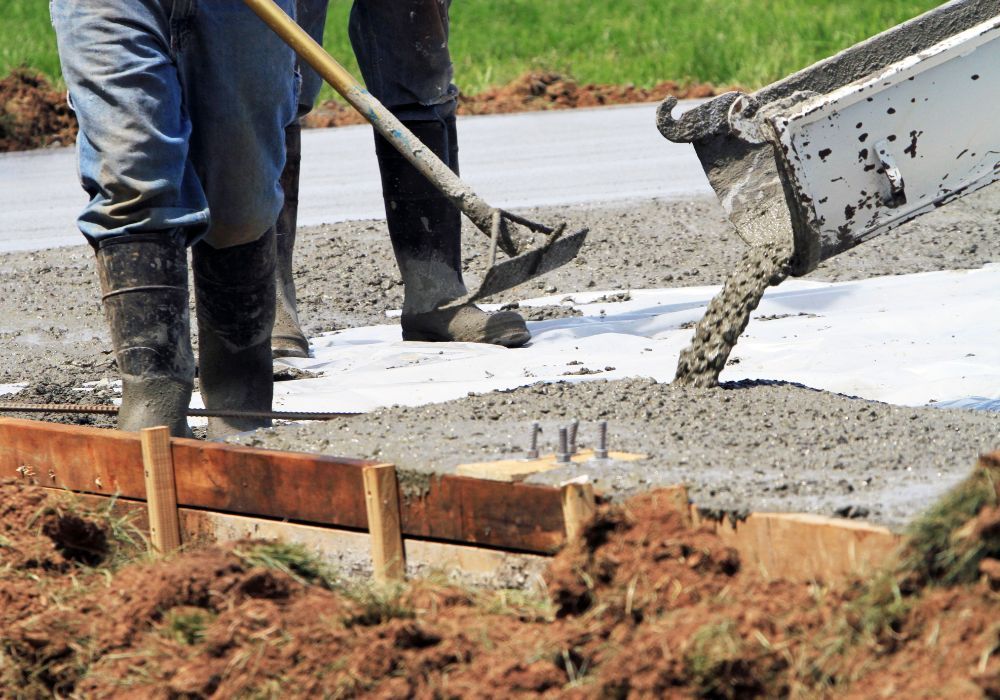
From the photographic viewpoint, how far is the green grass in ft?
41.5

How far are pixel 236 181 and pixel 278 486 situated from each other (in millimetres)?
912

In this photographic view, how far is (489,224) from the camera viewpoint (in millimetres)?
3363

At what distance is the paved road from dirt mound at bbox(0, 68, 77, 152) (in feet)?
1.99

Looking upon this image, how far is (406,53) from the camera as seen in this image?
4512 mm

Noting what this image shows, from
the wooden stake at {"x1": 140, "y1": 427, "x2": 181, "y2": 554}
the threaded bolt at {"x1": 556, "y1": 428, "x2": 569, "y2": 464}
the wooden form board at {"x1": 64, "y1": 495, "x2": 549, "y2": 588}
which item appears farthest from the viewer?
the wooden stake at {"x1": 140, "y1": 427, "x2": 181, "y2": 554}

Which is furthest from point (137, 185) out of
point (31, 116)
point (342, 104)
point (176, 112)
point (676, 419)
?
point (342, 104)

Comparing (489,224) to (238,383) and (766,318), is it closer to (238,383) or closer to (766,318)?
(238,383)

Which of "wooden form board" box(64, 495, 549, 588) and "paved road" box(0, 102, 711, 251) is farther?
"paved road" box(0, 102, 711, 251)

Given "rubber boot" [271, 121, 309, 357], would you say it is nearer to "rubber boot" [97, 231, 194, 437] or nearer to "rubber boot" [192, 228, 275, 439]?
"rubber boot" [192, 228, 275, 439]

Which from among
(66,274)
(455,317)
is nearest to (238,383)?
(455,317)

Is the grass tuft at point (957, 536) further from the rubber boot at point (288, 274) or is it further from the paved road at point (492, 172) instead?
the paved road at point (492, 172)

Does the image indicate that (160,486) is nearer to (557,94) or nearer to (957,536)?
(957,536)

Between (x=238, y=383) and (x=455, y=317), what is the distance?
1.15 m

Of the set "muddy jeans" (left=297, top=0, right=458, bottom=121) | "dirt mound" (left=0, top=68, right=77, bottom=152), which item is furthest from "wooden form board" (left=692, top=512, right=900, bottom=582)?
"dirt mound" (left=0, top=68, right=77, bottom=152)
